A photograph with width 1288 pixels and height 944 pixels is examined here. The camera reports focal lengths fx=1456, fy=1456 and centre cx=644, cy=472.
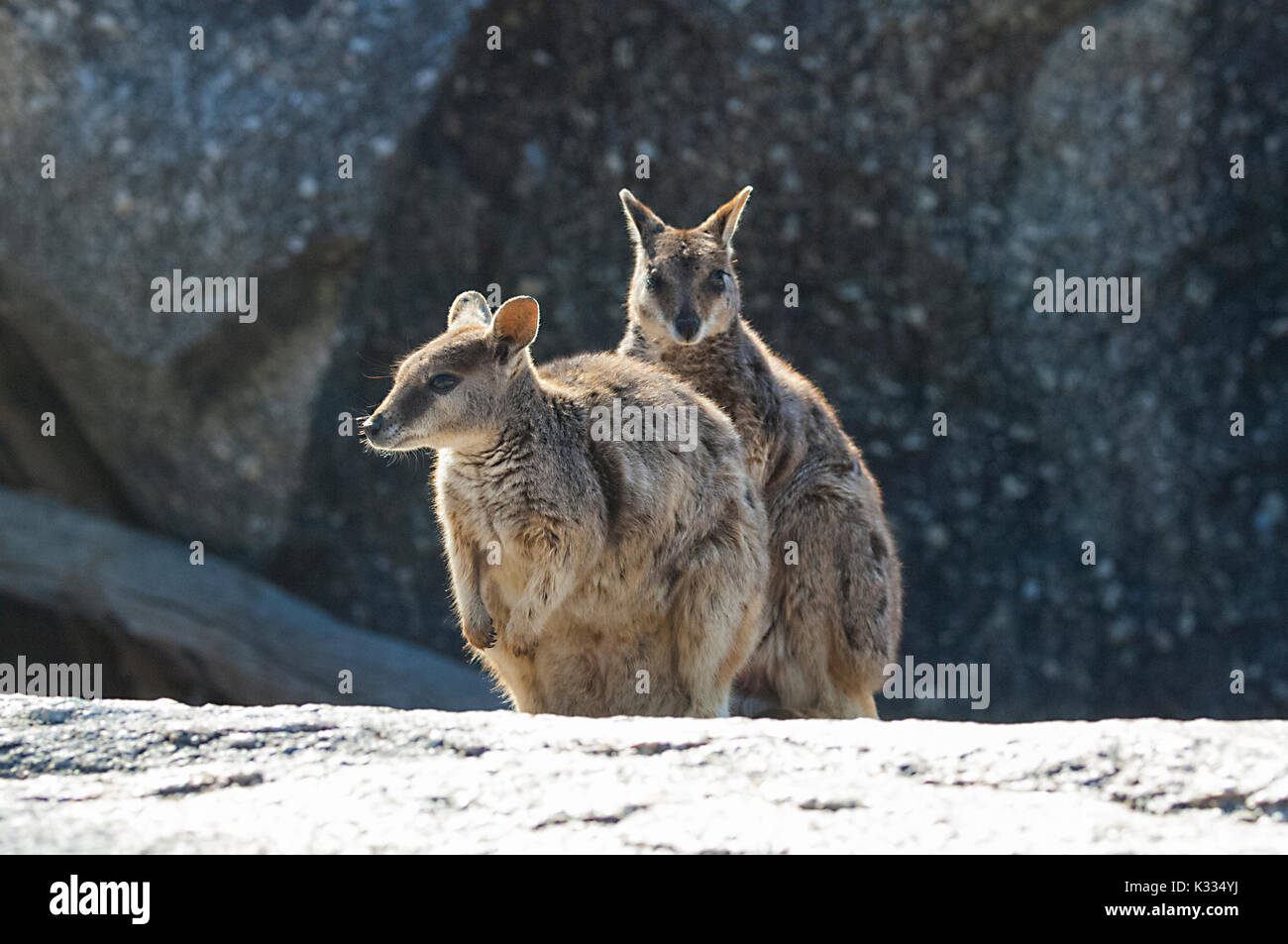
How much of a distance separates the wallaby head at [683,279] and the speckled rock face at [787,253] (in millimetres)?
3253

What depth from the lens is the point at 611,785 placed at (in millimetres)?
3129

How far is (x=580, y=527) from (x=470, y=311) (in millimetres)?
1270

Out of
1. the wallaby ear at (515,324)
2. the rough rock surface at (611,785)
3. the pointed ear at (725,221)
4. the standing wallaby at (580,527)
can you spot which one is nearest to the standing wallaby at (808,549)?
the pointed ear at (725,221)

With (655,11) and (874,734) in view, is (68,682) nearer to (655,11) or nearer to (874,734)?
(655,11)

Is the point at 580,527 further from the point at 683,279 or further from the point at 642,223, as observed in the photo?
the point at 642,223

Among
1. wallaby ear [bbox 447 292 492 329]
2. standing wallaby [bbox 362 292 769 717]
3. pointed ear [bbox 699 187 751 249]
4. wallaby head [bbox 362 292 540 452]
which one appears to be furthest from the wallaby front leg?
pointed ear [bbox 699 187 751 249]

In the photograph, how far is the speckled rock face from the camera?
1029cm

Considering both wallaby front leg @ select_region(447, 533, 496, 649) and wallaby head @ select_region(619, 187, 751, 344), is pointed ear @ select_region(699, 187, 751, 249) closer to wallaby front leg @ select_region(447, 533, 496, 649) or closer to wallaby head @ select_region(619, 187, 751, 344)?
wallaby head @ select_region(619, 187, 751, 344)

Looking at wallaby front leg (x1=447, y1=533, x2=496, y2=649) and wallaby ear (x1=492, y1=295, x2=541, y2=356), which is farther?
wallaby ear (x1=492, y1=295, x2=541, y2=356)

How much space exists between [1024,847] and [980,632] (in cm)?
807

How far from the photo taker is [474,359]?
525cm

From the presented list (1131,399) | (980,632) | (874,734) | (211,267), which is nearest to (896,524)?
(980,632)

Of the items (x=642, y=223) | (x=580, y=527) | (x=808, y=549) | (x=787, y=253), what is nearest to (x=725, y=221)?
(x=642, y=223)

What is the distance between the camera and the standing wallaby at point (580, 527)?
506cm
